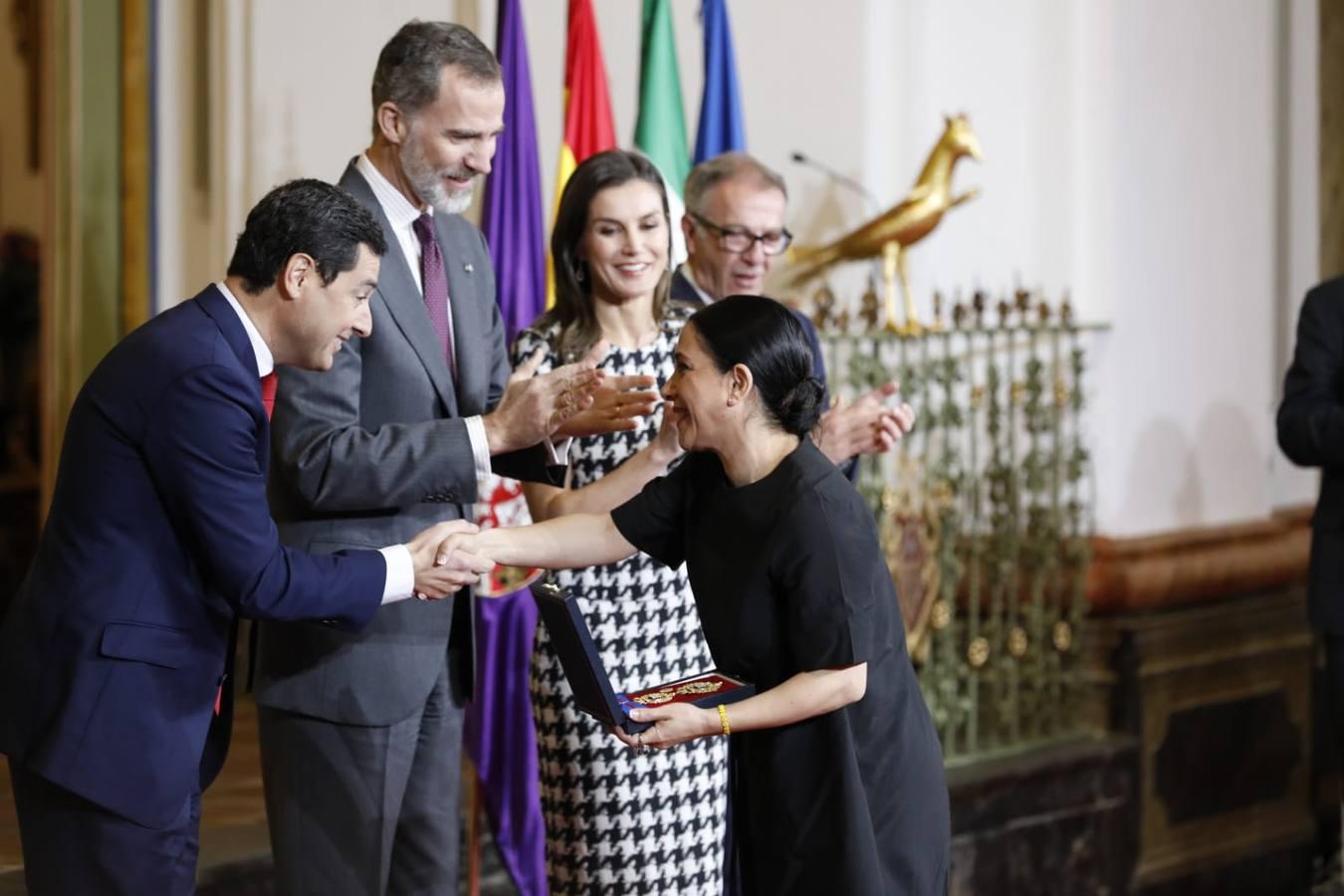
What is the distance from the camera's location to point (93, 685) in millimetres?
2303

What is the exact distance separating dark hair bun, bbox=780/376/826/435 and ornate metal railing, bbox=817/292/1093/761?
7.30 ft

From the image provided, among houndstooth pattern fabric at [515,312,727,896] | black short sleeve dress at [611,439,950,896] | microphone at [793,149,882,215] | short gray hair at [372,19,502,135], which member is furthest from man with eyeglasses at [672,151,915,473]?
microphone at [793,149,882,215]

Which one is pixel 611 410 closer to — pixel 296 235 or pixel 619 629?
pixel 619 629

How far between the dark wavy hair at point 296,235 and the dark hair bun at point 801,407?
2.12 feet

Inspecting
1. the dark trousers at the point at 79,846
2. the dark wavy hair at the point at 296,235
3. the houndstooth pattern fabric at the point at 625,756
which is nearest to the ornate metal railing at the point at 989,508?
the houndstooth pattern fabric at the point at 625,756

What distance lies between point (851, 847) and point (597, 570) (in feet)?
2.86

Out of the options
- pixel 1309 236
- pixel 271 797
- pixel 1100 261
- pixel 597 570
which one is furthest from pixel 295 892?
pixel 1309 236

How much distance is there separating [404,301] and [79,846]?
98 cm

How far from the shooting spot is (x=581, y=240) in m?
3.18

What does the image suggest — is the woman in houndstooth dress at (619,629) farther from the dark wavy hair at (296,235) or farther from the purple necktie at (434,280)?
the dark wavy hair at (296,235)

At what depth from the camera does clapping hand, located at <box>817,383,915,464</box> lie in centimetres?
312

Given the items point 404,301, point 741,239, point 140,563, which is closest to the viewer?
point 140,563

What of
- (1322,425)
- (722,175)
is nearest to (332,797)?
(722,175)

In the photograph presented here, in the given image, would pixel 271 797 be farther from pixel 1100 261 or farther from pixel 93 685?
pixel 1100 261
